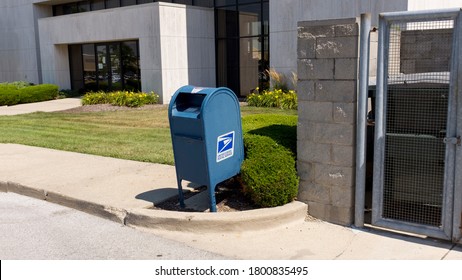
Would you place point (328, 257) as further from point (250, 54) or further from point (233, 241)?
point (250, 54)

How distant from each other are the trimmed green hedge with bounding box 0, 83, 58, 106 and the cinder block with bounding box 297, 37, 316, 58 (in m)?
18.1

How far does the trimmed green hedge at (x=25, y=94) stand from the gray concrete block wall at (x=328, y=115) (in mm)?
18082

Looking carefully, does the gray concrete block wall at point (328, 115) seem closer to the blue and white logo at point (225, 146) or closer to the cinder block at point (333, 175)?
the cinder block at point (333, 175)

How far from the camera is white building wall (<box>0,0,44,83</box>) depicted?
2614 cm

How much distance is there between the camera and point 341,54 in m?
4.79

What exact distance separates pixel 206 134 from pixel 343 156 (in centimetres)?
144

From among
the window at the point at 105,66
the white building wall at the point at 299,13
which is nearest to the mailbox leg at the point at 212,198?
the white building wall at the point at 299,13

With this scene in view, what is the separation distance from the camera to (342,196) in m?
5.04

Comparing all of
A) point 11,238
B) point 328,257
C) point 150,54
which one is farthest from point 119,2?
point 328,257

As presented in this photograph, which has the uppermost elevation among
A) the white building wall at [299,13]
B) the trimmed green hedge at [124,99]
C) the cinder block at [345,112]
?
the white building wall at [299,13]

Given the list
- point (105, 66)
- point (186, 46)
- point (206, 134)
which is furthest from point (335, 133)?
point (105, 66)

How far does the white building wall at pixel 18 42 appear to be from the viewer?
2614 centimetres

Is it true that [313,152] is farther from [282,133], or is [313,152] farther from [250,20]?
[250,20]

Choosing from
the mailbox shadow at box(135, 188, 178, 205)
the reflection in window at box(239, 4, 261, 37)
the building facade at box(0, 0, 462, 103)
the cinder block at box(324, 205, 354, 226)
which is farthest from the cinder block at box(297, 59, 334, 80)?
the reflection in window at box(239, 4, 261, 37)
